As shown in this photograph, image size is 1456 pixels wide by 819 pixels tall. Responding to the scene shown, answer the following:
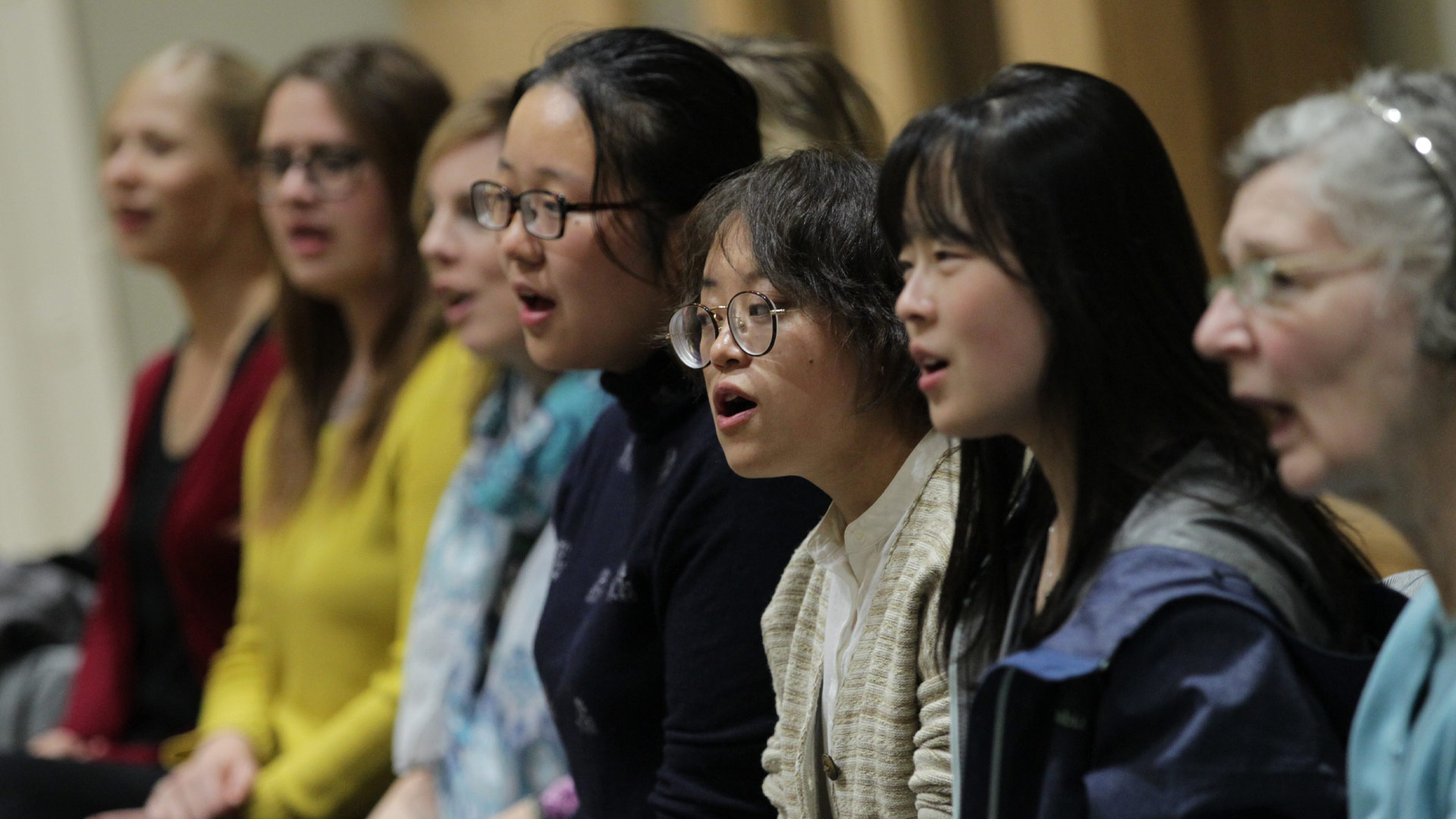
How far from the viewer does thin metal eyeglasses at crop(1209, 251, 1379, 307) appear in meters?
0.94

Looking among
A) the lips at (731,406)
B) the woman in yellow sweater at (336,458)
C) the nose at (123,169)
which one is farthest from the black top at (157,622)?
the lips at (731,406)

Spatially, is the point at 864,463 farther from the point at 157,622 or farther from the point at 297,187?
the point at 157,622

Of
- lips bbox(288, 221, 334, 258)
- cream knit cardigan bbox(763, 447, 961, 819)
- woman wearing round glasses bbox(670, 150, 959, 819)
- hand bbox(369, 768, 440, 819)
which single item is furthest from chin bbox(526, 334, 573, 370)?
lips bbox(288, 221, 334, 258)

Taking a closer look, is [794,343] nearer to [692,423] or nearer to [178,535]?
[692,423]

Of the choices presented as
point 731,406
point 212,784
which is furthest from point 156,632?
point 731,406

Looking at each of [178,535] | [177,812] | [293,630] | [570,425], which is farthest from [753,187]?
[178,535]

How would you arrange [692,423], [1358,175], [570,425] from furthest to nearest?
[570,425] < [692,423] < [1358,175]

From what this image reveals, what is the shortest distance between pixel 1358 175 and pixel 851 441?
1.69 ft

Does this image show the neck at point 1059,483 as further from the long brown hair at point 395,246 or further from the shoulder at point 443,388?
the long brown hair at point 395,246

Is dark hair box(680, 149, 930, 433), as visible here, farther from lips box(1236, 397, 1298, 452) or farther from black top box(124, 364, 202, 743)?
black top box(124, 364, 202, 743)

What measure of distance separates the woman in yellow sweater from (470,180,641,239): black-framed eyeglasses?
0.67 metres

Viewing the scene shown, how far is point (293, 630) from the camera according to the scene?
2.55 meters

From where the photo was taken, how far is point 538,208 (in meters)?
1.64

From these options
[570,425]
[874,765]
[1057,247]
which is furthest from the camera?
[570,425]
